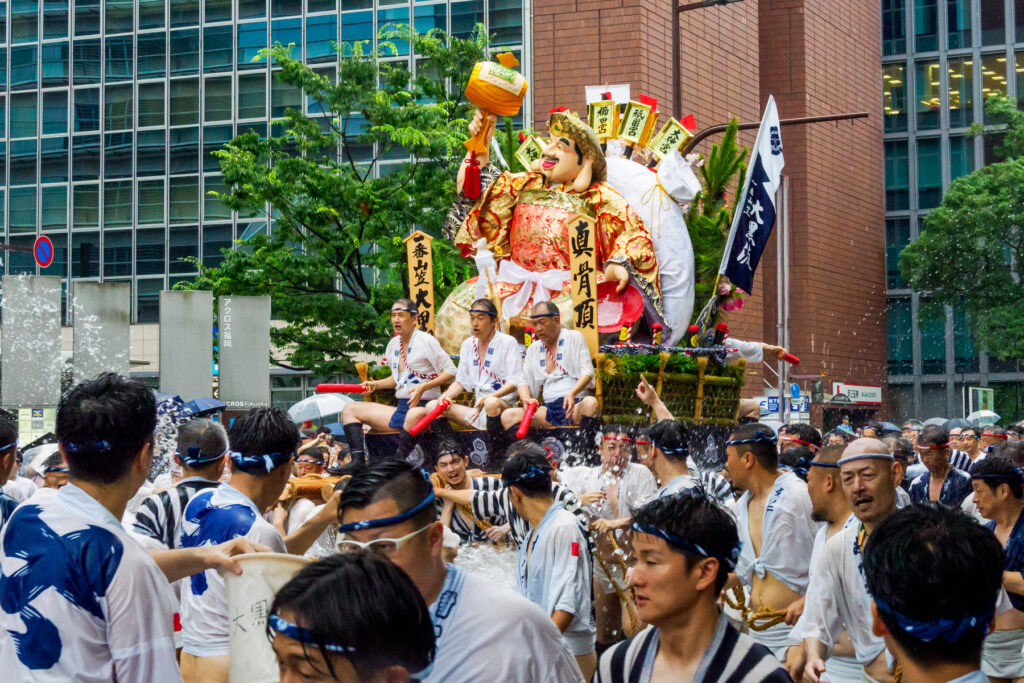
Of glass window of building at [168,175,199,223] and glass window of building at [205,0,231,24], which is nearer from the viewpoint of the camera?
glass window of building at [205,0,231,24]

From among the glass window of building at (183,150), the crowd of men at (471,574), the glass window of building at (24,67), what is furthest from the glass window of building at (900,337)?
the crowd of men at (471,574)

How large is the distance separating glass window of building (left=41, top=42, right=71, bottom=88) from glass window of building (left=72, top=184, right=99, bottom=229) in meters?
3.64

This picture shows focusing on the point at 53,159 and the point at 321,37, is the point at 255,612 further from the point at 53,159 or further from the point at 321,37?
the point at 53,159

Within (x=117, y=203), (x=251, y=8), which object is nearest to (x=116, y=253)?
(x=117, y=203)

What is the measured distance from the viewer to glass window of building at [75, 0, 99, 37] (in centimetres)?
4184

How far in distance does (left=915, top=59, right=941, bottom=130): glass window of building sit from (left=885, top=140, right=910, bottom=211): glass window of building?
1.16m

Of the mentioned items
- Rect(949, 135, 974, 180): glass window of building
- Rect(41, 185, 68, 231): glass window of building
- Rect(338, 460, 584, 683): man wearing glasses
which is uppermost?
Rect(949, 135, 974, 180): glass window of building

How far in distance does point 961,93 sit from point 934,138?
1.95 metres

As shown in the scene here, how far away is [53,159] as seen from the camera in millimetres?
42156

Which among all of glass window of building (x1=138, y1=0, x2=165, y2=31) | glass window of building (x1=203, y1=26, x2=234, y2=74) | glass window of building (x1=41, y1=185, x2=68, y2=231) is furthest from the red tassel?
glass window of building (x1=41, y1=185, x2=68, y2=231)

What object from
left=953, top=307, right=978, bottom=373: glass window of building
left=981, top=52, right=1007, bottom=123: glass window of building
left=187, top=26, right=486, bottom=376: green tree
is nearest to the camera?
left=187, top=26, right=486, bottom=376: green tree

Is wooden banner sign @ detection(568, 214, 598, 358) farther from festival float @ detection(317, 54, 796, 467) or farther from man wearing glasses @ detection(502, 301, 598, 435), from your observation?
man wearing glasses @ detection(502, 301, 598, 435)

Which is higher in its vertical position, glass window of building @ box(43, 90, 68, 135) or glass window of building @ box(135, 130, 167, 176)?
glass window of building @ box(43, 90, 68, 135)

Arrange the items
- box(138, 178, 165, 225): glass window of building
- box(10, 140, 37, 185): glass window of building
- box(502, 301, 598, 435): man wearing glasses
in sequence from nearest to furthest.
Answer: box(502, 301, 598, 435): man wearing glasses < box(138, 178, 165, 225): glass window of building < box(10, 140, 37, 185): glass window of building
